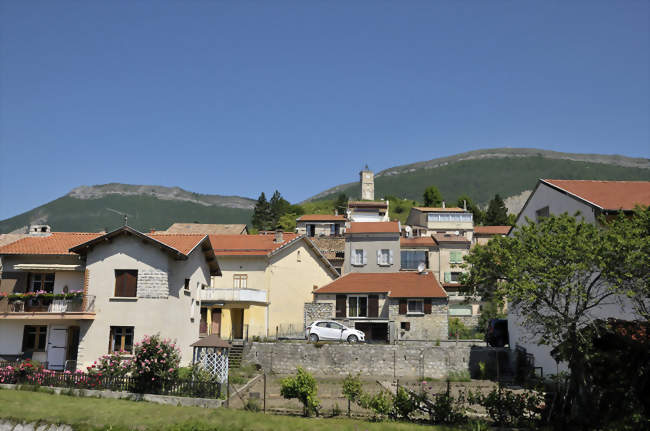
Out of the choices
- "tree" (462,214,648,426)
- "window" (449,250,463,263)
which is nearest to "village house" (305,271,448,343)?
"tree" (462,214,648,426)

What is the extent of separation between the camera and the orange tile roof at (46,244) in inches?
1207

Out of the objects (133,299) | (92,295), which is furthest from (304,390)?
(92,295)


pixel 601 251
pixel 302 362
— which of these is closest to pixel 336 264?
pixel 302 362

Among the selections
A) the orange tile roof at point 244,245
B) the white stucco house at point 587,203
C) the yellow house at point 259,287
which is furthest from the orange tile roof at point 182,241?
the white stucco house at point 587,203

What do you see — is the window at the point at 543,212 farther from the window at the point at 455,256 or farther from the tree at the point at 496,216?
the tree at the point at 496,216

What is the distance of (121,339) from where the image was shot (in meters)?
28.5

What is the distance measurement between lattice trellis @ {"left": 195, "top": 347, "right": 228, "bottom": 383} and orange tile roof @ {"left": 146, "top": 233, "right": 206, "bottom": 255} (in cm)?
650

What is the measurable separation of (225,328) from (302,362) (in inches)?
367

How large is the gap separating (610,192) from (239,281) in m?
28.6

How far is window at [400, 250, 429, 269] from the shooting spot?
65500 mm

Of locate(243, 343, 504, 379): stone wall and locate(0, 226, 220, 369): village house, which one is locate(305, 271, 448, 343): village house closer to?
locate(243, 343, 504, 379): stone wall

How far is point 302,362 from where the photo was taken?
3412 centimetres

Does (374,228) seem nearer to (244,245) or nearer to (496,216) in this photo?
(244,245)

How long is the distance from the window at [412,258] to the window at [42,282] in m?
43.8
